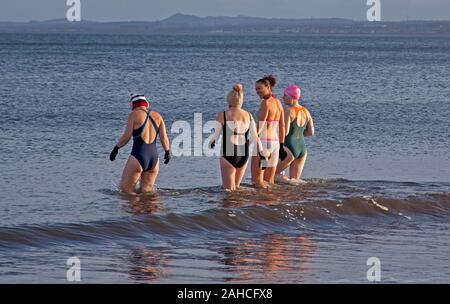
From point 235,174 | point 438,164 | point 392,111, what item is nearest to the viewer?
point 235,174

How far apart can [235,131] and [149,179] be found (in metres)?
1.47

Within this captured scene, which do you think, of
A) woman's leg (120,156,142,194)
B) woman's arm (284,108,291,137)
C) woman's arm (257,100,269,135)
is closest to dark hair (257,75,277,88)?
woman's arm (257,100,269,135)

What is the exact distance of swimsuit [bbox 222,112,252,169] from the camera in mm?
15156

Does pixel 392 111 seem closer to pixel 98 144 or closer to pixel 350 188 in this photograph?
pixel 98 144

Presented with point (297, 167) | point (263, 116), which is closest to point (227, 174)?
point (263, 116)

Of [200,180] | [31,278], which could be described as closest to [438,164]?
[200,180]

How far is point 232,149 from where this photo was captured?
15.2 metres

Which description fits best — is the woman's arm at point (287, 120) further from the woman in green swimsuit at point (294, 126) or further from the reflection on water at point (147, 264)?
the reflection on water at point (147, 264)

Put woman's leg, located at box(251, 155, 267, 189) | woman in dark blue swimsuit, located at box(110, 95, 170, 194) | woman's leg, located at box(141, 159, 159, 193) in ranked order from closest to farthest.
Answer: woman in dark blue swimsuit, located at box(110, 95, 170, 194)
woman's leg, located at box(141, 159, 159, 193)
woman's leg, located at box(251, 155, 267, 189)

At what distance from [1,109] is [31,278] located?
21.2 meters

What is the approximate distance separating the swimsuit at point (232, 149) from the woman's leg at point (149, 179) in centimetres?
103

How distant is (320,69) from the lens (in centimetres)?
6281

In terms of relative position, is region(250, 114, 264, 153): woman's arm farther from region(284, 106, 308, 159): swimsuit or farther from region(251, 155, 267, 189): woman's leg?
region(284, 106, 308, 159): swimsuit

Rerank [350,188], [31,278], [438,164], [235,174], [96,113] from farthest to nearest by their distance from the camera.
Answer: [96,113] → [438,164] → [350,188] → [235,174] → [31,278]
